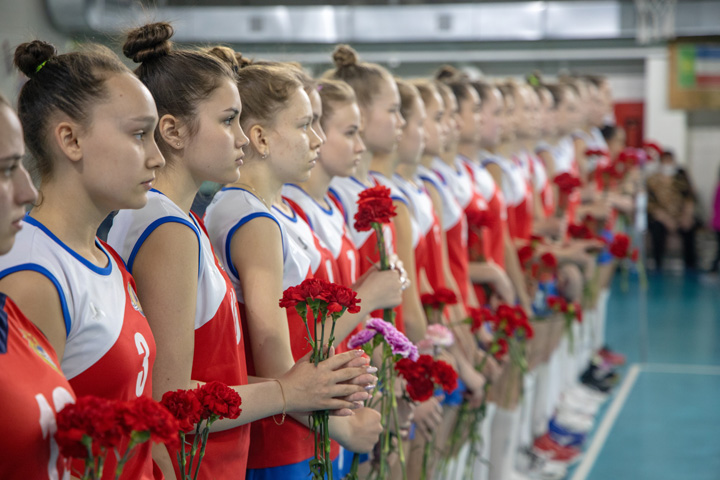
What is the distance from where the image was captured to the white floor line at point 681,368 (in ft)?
20.0

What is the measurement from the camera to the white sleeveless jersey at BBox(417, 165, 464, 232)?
337cm

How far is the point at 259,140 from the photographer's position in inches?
77.0

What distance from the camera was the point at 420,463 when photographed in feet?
8.72

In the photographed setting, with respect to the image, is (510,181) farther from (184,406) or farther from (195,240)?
(184,406)

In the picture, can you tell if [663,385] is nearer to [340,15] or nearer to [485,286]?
[485,286]

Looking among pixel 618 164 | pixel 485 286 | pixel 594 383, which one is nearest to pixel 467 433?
pixel 485 286

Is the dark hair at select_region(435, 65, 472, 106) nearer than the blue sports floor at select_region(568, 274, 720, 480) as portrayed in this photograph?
Yes

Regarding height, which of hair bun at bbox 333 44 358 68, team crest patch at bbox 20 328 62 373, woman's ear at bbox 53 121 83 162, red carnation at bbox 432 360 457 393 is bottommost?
red carnation at bbox 432 360 457 393

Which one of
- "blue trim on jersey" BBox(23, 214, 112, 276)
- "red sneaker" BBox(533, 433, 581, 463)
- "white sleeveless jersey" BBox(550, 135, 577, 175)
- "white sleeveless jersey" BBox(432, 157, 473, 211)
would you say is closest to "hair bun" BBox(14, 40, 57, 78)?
"blue trim on jersey" BBox(23, 214, 112, 276)

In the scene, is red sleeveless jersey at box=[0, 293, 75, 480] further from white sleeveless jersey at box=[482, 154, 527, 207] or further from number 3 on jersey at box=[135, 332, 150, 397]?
white sleeveless jersey at box=[482, 154, 527, 207]

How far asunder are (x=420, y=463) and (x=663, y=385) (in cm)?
367

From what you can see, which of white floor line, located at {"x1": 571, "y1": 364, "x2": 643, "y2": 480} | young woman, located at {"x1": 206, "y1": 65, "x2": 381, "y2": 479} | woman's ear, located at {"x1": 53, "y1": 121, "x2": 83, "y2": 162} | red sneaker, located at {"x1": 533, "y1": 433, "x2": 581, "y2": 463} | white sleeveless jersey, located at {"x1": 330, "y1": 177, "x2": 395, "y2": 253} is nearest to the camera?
woman's ear, located at {"x1": 53, "y1": 121, "x2": 83, "y2": 162}

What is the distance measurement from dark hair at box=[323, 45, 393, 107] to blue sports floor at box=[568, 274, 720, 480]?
2412 mm

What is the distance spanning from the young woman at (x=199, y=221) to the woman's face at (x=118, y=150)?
194mm
